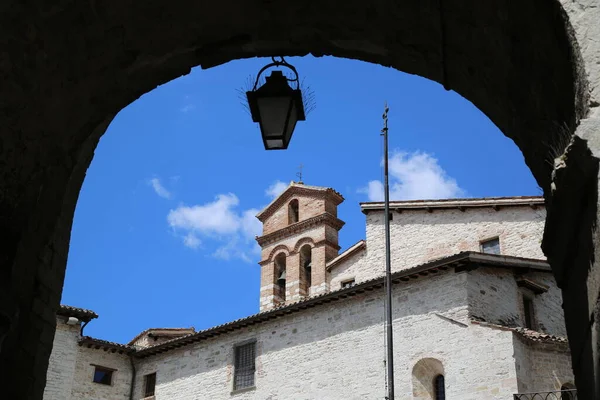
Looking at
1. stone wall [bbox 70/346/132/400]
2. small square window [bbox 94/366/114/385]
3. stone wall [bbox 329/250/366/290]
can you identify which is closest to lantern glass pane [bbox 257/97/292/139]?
stone wall [bbox 329/250/366/290]

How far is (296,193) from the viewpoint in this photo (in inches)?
1331

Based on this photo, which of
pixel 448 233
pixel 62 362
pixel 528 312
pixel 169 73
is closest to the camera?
pixel 169 73

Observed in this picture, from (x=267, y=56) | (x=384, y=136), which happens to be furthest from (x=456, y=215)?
(x=267, y=56)

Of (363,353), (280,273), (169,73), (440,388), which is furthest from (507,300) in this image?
(169,73)

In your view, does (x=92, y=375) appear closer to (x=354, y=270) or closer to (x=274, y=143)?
(x=354, y=270)

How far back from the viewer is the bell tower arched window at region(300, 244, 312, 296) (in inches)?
1264

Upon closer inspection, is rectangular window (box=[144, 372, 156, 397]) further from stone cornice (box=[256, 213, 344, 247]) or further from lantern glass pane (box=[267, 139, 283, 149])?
lantern glass pane (box=[267, 139, 283, 149])

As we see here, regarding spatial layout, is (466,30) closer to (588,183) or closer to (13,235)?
(588,183)

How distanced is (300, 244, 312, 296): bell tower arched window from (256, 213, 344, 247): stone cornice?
88cm

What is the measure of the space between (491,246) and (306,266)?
1007cm

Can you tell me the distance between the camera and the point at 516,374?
1791 centimetres

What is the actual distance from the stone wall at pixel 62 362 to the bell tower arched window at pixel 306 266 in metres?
10.5

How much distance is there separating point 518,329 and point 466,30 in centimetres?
1638

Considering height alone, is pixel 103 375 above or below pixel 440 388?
above
